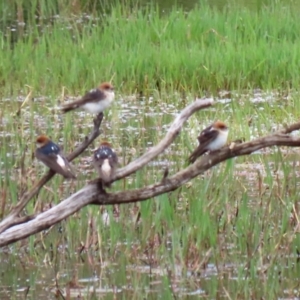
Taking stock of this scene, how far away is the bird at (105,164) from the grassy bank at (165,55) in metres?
4.67

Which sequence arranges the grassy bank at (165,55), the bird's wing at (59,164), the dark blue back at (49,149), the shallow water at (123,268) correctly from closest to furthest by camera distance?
the bird's wing at (59,164) → the dark blue back at (49,149) → the shallow water at (123,268) → the grassy bank at (165,55)

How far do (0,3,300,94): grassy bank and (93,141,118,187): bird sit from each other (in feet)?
15.3

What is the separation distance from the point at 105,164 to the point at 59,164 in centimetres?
32

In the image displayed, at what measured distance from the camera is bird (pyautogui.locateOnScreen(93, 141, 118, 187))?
4.62 m

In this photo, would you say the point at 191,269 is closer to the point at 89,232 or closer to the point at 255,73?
the point at 89,232

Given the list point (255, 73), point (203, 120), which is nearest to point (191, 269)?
point (203, 120)

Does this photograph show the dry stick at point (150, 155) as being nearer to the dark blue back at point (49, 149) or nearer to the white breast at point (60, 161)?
the white breast at point (60, 161)

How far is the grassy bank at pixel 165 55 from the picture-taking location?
32.8ft

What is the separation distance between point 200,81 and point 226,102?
1.64ft

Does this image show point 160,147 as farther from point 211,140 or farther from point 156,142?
point 156,142

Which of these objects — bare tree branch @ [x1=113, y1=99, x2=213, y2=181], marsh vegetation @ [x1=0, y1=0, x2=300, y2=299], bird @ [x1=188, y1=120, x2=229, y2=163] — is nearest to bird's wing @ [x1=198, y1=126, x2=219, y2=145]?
bird @ [x1=188, y1=120, x2=229, y2=163]

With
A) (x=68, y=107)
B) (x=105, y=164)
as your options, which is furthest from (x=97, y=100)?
(x=105, y=164)

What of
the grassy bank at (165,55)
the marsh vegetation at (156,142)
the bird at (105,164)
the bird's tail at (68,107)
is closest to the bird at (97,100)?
the bird's tail at (68,107)

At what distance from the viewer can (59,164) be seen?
5.02 meters
